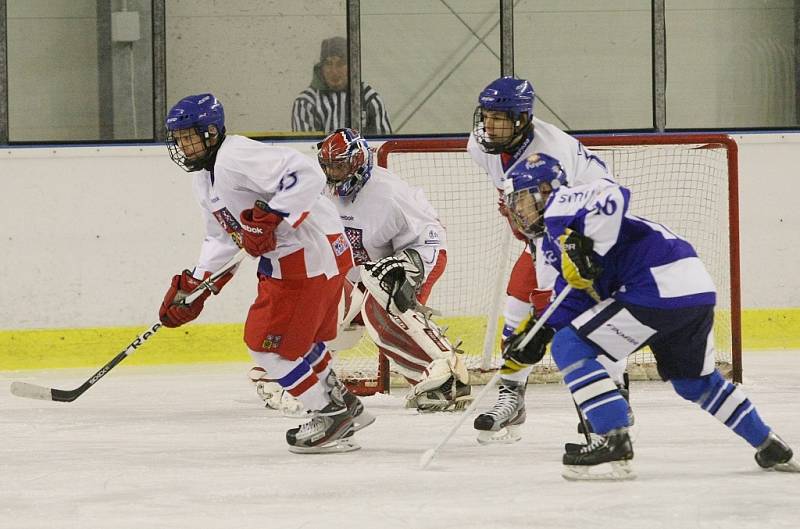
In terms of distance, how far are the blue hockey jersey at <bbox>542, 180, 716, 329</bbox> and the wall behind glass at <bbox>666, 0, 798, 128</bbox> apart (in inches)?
146

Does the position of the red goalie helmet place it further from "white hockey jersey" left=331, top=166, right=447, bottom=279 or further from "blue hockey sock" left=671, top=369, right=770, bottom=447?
"blue hockey sock" left=671, top=369, right=770, bottom=447

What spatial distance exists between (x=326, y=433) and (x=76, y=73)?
3219 millimetres

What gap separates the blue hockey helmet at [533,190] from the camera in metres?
3.20

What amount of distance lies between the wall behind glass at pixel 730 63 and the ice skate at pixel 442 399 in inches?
102

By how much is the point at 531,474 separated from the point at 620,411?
0.97ft

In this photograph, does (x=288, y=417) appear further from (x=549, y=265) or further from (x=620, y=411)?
(x=620, y=411)

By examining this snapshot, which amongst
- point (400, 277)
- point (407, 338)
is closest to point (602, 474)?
point (400, 277)

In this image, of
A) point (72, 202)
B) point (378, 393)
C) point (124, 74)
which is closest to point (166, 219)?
point (72, 202)

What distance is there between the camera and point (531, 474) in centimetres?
323

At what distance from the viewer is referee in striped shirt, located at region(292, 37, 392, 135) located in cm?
637

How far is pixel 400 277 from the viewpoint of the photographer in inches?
178

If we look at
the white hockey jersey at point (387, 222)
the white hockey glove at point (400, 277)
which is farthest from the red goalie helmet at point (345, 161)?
the white hockey glove at point (400, 277)

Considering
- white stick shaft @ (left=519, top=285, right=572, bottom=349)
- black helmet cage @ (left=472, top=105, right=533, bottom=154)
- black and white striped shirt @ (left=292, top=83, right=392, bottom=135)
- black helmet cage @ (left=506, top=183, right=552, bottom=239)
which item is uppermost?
black and white striped shirt @ (left=292, top=83, right=392, bottom=135)

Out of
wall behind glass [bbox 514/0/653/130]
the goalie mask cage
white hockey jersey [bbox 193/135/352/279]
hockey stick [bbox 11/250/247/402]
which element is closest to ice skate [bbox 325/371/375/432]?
white hockey jersey [bbox 193/135/352/279]
